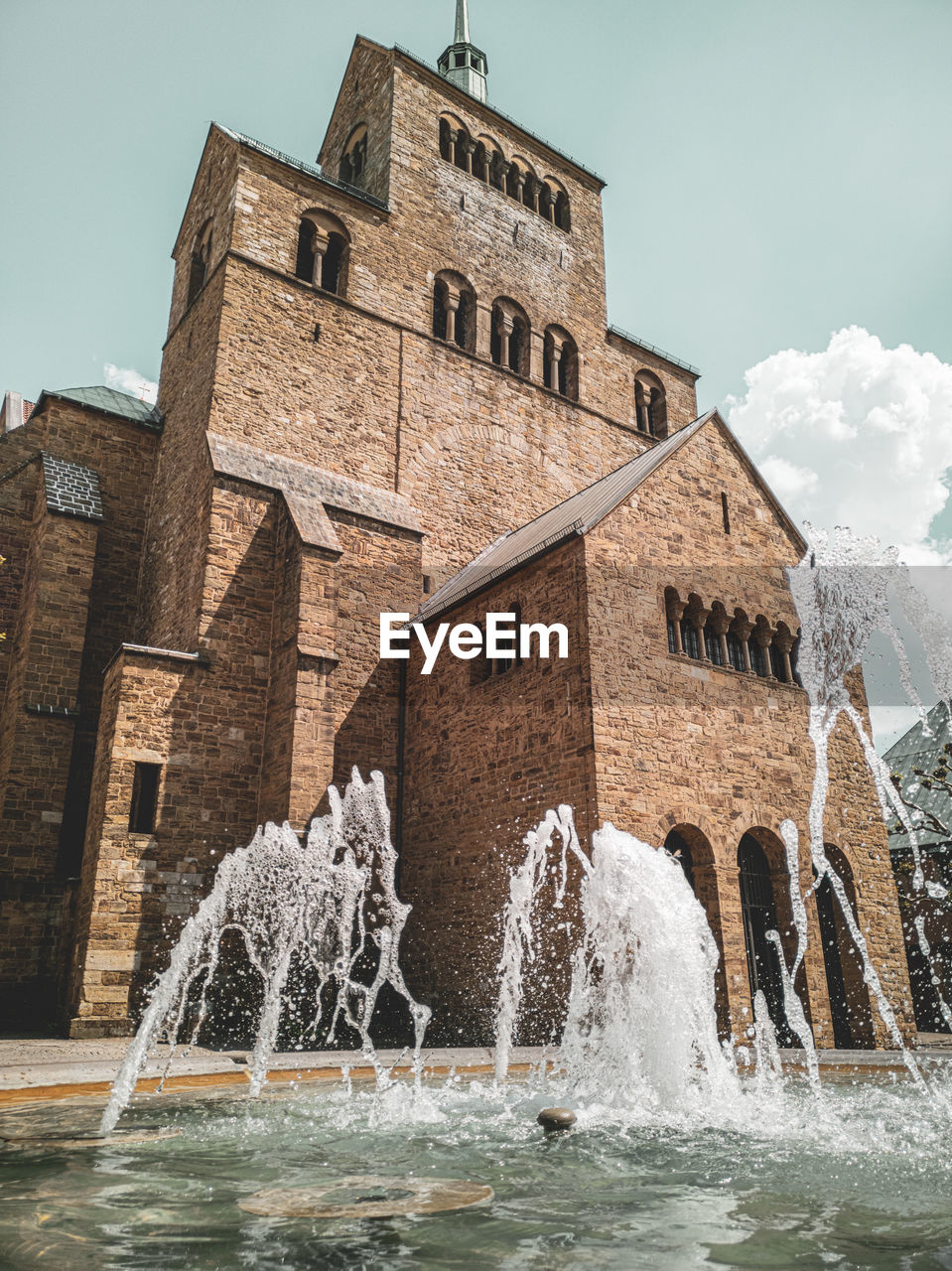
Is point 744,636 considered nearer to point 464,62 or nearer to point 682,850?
point 682,850

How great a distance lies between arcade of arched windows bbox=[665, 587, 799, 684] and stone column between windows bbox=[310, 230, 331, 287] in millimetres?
12433

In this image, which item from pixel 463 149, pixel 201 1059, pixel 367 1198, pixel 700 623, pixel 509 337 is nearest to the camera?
pixel 367 1198

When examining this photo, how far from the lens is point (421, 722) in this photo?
17031mm

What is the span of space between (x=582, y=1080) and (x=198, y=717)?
941cm

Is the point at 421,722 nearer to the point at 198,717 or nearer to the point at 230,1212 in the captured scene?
the point at 198,717

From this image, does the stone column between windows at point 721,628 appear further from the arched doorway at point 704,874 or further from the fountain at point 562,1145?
the fountain at point 562,1145

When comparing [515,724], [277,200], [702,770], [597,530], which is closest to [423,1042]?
[515,724]

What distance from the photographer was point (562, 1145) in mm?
5512

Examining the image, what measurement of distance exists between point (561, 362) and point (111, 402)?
1260cm

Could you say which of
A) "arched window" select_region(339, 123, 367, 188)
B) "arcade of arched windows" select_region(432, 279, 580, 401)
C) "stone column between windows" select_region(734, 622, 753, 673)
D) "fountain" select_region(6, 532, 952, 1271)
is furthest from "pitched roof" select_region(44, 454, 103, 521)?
"stone column between windows" select_region(734, 622, 753, 673)

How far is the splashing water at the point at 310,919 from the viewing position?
13641 millimetres

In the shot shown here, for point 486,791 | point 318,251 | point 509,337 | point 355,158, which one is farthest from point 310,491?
point 355,158

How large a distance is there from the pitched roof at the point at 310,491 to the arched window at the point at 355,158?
1146cm

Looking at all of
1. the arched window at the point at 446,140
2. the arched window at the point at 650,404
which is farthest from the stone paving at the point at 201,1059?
the arched window at the point at 446,140
